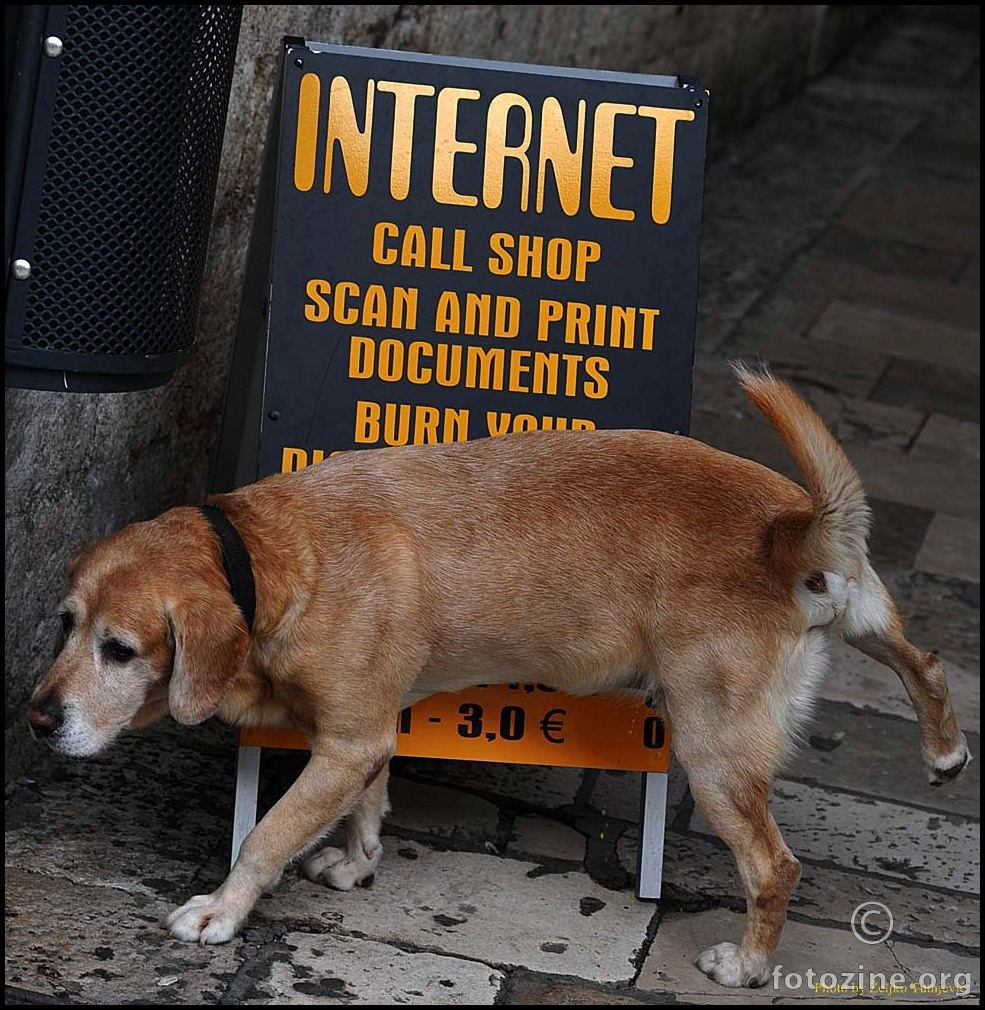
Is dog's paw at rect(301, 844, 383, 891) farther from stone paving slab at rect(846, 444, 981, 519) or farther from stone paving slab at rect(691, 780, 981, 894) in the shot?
stone paving slab at rect(846, 444, 981, 519)

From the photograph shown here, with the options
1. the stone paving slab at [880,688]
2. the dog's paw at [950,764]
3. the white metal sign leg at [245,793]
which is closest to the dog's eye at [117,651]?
the white metal sign leg at [245,793]

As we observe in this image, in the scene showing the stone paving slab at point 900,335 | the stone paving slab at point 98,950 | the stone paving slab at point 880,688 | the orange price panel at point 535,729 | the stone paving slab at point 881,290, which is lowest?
the stone paving slab at point 98,950

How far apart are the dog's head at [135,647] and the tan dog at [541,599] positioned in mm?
13

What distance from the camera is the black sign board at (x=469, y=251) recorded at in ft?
11.9

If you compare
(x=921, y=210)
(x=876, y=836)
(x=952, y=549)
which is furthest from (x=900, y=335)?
(x=876, y=836)

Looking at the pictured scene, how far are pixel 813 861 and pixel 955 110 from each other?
9.60m

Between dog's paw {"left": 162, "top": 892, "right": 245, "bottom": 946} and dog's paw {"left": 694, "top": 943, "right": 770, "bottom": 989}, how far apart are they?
100 cm

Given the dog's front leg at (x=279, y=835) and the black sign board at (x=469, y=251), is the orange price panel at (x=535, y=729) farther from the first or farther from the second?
the black sign board at (x=469, y=251)

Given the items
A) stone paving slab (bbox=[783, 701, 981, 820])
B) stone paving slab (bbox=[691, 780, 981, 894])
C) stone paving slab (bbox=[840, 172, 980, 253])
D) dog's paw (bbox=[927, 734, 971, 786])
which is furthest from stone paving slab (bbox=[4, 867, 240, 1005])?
stone paving slab (bbox=[840, 172, 980, 253])

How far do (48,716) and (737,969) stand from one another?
5.00 feet

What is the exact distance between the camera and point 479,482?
332cm

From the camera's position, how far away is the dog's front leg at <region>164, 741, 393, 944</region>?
3.19 m

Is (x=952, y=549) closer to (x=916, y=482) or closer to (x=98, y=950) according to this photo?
(x=916, y=482)

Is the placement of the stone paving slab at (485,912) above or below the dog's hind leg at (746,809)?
below
